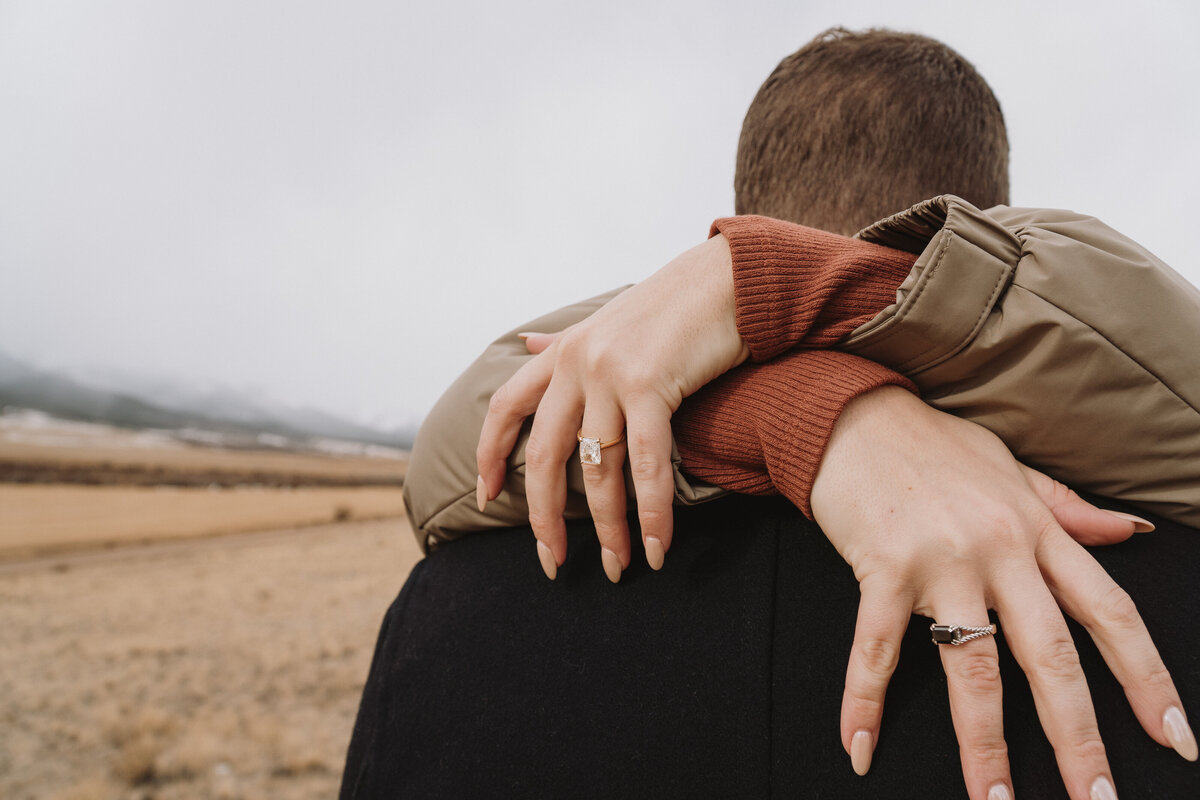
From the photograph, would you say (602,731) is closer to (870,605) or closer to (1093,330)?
(870,605)

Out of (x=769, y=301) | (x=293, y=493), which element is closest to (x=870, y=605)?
(x=769, y=301)

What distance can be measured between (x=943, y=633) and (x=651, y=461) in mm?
391

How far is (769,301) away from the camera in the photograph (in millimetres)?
792

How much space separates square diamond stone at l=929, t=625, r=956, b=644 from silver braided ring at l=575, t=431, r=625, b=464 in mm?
446

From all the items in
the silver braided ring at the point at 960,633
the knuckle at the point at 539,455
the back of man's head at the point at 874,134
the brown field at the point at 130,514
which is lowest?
the brown field at the point at 130,514

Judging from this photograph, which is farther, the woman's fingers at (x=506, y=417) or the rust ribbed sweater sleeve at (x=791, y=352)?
the woman's fingers at (x=506, y=417)

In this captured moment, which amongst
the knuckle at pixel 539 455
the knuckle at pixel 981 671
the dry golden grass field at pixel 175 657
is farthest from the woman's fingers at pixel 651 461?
the dry golden grass field at pixel 175 657

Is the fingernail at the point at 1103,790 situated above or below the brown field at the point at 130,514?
above

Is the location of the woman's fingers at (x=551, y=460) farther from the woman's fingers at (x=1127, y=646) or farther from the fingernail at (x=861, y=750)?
the woman's fingers at (x=1127, y=646)

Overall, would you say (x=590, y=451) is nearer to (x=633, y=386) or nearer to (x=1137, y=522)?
(x=633, y=386)

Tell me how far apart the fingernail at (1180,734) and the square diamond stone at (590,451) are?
0.71 metres

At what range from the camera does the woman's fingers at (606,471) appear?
2.75ft

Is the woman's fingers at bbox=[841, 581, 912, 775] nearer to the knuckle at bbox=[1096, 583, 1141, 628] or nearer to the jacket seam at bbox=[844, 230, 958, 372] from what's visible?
the knuckle at bbox=[1096, 583, 1141, 628]

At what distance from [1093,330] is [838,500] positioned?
0.36 m
